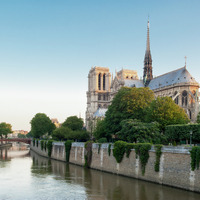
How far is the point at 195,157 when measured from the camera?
2214cm

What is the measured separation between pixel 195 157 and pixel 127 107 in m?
21.6

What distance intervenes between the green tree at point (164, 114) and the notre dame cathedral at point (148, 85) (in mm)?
17490

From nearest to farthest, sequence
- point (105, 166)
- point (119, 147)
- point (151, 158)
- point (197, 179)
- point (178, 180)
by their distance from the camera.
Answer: point (197, 179)
point (178, 180)
point (151, 158)
point (119, 147)
point (105, 166)

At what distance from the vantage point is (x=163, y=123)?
40.0 meters

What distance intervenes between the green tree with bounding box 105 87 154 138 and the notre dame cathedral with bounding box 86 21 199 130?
1745 centimetres

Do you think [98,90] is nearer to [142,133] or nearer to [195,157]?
[142,133]

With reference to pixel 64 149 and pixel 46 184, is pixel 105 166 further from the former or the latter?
pixel 64 149

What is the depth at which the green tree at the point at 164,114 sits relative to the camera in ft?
131

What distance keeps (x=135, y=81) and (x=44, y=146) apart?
43135 millimetres

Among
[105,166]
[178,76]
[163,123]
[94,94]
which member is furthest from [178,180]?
[94,94]

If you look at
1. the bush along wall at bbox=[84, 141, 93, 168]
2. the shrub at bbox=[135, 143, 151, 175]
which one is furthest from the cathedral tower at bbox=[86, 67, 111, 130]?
the shrub at bbox=[135, 143, 151, 175]

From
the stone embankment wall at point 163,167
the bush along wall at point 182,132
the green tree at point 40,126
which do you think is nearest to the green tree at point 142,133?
the bush along wall at point 182,132

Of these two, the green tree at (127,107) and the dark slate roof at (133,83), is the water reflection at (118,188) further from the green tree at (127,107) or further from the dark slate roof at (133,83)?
the dark slate roof at (133,83)

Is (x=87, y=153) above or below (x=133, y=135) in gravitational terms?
below
